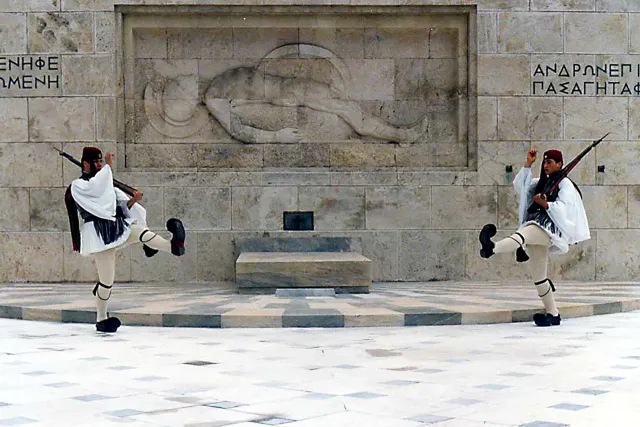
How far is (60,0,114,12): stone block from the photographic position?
630 inches

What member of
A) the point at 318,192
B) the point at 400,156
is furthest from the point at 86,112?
the point at 400,156

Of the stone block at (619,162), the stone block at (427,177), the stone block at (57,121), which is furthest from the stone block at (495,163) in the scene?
the stone block at (57,121)

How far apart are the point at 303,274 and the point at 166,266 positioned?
3.64 metres

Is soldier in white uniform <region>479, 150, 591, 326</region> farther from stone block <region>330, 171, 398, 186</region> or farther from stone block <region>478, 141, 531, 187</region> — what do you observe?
stone block <region>330, 171, 398, 186</region>

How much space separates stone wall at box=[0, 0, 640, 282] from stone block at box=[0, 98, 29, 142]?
0.05 feet

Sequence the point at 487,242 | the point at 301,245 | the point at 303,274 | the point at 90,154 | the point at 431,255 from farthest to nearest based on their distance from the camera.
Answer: the point at 431,255 < the point at 301,245 < the point at 303,274 < the point at 90,154 < the point at 487,242

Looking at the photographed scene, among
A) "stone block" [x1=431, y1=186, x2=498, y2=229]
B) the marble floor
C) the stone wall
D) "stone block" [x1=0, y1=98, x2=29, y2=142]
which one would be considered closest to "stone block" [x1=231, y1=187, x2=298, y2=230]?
the stone wall

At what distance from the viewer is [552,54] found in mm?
16266

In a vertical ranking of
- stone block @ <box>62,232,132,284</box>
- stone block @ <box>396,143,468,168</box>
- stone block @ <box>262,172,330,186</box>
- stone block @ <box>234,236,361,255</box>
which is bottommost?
stone block @ <box>62,232,132,284</box>

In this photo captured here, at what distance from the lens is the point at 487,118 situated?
16.2 meters

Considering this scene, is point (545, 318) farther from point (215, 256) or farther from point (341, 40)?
point (341, 40)

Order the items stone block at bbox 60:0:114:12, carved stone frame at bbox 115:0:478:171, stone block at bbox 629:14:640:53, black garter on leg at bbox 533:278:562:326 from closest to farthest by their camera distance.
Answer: black garter on leg at bbox 533:278:562:326
stone block at bbox 60:0:114:12
carved stone frame at bbox 115:0:478:171
stone block at bbox 629:14:640:53

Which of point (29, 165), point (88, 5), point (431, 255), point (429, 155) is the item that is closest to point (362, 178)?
point (429, 155)

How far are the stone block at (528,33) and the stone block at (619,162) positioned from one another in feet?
6.05
